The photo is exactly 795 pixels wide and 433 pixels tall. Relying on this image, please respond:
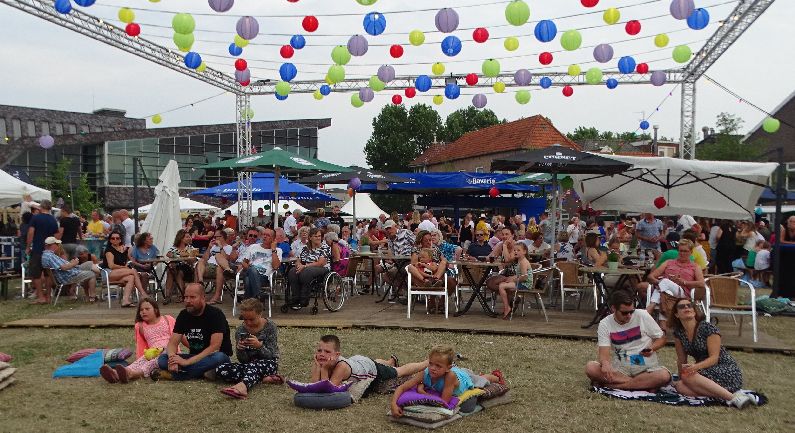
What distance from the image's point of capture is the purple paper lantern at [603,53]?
1484 cm

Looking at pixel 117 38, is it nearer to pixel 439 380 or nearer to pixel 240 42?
pixel 240 42

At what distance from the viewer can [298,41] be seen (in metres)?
14.7

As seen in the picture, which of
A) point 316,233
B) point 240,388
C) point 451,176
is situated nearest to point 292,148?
point 451,176

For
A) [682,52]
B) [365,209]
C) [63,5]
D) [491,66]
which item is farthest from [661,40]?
[365,209]

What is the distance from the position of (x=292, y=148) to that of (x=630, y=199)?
29837 millimetres

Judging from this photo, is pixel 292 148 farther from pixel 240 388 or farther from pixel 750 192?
pixel 240 388

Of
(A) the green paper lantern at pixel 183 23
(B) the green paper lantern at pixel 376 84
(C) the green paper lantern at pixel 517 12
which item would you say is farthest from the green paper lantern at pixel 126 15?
(C) the green paper lantern at pixel 517 12

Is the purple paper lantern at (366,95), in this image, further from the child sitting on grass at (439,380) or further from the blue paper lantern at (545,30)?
the child sitting on grass at (439,380)

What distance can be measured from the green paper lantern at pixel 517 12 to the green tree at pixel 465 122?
5347 centimetres

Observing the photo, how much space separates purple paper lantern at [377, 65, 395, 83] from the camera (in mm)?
17156

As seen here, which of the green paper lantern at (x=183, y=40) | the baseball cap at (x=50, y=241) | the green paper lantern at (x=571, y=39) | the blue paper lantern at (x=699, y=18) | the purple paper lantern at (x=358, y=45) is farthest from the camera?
the green paper lantern at (x=183, y=40)

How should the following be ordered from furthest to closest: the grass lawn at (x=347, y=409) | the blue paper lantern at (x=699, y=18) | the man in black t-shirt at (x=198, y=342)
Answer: the blue paper lantern at (x=699, y=18) → the man in black t-shirt at (x=198, y=342) → the grass lawn at (x=347, y=409)

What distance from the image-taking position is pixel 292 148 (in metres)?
41.8

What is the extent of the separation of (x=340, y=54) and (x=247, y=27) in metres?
1.85
